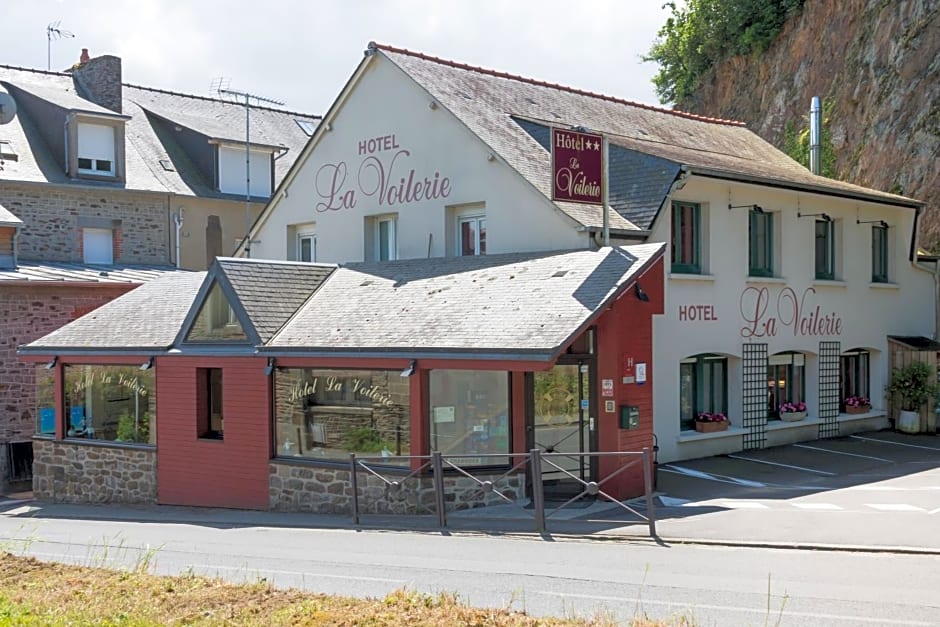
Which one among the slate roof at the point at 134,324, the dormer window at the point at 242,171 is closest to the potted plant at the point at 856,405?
the slate roof at the point at 134,324

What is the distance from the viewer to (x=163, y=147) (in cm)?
3219

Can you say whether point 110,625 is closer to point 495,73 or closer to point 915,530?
point 915,530

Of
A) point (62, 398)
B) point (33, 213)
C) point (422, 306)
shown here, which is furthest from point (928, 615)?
point (33, 213)

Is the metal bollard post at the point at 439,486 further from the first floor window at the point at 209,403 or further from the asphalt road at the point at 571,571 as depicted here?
the first floor window at the point at 209,403

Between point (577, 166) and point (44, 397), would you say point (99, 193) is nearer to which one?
point (44, 397)

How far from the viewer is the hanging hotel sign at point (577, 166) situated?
57.4 feet

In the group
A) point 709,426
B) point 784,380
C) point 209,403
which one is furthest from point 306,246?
point 784,380

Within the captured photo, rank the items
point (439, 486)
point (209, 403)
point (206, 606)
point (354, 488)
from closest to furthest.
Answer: point (206, 606) < point (439, 486) < point (354, 488) < point (209, 403)

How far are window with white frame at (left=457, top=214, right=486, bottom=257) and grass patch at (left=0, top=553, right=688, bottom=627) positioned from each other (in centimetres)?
1140

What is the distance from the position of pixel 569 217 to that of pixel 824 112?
1899 cm

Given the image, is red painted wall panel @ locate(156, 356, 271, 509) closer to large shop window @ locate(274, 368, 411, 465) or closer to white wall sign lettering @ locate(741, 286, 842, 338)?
large shop window @ locate(274, 368, 411, 465)

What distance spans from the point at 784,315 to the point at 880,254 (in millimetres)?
4765

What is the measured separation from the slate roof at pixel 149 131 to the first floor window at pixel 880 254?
17672 millimetres

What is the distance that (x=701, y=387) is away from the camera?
20.1 meters
